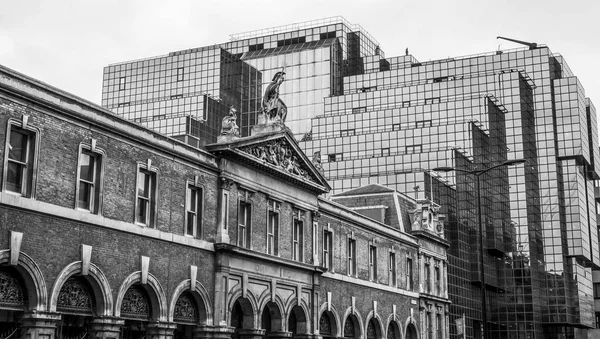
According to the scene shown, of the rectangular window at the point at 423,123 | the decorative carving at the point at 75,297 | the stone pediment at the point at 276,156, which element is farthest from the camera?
the rectangular window at the point at 423,123

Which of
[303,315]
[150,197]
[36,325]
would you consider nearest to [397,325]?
[303,315]

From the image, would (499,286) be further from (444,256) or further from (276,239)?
(276,239)

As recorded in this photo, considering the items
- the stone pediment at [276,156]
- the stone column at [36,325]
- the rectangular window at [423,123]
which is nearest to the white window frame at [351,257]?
the stone pediment at [276,156]

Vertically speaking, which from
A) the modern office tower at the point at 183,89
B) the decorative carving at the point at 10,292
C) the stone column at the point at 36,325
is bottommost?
the stone column at the point at 36,325

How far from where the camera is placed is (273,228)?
146ft

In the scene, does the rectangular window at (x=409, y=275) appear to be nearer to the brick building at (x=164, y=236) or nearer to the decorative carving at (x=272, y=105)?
the brick building at (x=164, y=236)

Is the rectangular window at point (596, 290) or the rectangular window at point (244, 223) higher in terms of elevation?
the rectangular window at point (596, 290)

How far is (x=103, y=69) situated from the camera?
13788 centimetres

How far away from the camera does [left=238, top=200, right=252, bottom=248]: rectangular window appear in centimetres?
4162

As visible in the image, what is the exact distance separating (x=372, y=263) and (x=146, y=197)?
79.2ft

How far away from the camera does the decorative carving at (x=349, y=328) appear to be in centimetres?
5293

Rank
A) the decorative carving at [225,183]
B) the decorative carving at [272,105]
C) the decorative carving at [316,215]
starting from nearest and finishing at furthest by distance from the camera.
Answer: the decorative carving at [225,183], the decorative carving at [272,105], the decorative carving at [316,215]

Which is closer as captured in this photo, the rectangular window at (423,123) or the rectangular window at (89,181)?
the rectangular window at (89,181)

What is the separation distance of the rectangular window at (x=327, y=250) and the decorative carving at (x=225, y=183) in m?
11.2
